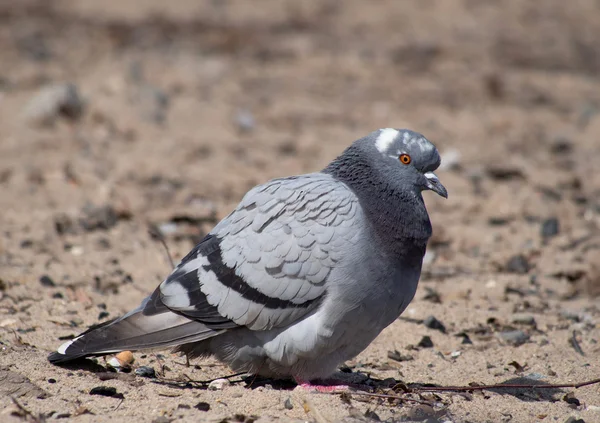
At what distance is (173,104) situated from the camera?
36.8 feet

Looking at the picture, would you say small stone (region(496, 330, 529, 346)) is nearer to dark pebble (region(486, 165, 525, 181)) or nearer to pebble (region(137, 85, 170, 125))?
dark pebble (region(486, 165, 525, 181))

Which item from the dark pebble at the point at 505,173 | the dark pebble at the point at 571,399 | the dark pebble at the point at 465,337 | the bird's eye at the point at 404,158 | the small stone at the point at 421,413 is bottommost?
the dark pebble at the point at 571,399

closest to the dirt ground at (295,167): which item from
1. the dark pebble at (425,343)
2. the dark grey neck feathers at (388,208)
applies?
the dark pebble at (425,343)

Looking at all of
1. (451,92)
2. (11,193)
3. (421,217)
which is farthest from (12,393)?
(451,92)

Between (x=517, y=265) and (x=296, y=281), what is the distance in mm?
3316

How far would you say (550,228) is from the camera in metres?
8.06

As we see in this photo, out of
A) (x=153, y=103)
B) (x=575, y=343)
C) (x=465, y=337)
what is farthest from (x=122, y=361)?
(x=153, y=103)

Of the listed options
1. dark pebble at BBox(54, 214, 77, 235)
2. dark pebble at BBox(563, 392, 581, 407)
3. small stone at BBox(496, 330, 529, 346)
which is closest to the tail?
dark pebble at BBox(563, 392, 581, 407)

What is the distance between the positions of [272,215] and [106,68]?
8016 mm

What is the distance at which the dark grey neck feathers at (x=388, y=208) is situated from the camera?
4777 mm

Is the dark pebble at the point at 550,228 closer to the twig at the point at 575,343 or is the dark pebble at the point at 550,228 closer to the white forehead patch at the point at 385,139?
the twig at the point at 575,343

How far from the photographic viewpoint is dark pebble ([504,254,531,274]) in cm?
736

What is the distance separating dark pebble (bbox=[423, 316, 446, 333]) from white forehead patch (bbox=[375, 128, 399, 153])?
63.6 inches

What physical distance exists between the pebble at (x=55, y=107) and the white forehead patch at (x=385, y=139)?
241 inches
